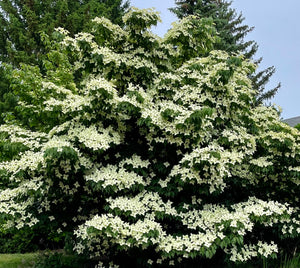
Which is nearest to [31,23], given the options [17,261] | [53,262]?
[17,261]

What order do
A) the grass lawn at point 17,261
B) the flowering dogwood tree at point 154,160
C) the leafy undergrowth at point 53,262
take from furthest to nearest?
the grass lawn at point 17,261 < the leafy undergrowth at point 53,262 < the flowering dogwood tree at point 154,160

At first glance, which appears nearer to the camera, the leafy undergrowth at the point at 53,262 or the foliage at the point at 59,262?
the leafy undergrowth at the point at 53,262

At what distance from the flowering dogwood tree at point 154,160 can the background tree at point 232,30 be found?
11486 millimetres

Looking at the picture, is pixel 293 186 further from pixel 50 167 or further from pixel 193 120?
pixel 50 167

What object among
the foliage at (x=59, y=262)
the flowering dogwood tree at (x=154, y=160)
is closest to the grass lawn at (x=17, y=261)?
the foliage at (x=59, y=262)

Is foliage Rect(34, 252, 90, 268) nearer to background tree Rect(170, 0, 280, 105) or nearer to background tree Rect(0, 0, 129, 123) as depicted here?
background tree Rect(0, 0, 129, 123)

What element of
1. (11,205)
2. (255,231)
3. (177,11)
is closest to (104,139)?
(11,205)

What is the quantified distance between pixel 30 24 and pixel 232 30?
43.4 ft

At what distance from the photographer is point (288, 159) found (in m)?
5.48

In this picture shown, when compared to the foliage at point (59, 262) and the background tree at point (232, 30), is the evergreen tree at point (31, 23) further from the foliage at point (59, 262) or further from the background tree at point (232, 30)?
the foliage at point (59, 262)

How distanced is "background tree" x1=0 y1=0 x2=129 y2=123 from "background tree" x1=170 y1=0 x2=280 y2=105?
503 centimetres

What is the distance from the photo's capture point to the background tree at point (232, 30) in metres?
16.7

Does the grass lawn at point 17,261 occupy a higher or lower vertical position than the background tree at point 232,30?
lower

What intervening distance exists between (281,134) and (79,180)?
11.3 feet
